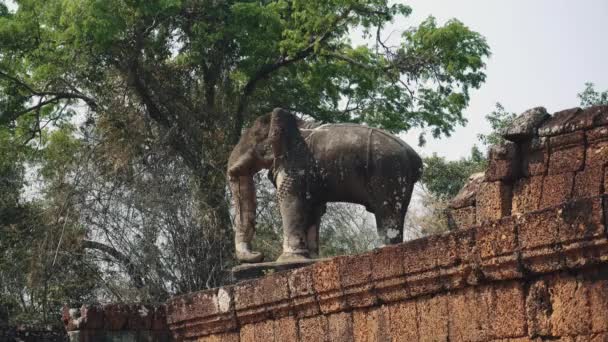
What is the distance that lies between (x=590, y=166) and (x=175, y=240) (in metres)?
11.3

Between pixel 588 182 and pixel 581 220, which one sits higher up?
pixel 588 182

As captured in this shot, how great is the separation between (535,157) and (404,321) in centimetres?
124

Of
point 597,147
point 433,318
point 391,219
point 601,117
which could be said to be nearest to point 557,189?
point 597,147

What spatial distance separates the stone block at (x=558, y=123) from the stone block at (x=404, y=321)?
1.24m

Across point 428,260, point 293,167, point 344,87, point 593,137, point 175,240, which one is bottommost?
point 428,260

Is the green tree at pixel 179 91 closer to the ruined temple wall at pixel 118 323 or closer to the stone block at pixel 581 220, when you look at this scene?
the ruined temple wall at pixel 118 323

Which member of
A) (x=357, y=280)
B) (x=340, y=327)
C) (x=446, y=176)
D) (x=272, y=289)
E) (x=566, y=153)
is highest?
(x=446, y=176)

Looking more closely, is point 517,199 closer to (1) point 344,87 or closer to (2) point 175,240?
(2) point 175,240

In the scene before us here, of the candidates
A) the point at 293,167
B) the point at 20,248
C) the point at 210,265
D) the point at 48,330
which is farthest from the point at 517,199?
the point at 20,248

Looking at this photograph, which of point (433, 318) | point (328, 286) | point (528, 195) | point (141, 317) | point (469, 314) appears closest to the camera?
point (469, 314)

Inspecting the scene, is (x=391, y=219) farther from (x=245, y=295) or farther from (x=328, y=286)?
(x=245, y=295)

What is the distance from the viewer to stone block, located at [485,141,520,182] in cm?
656

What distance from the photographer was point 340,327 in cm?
741

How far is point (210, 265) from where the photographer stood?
16891 millimetres
